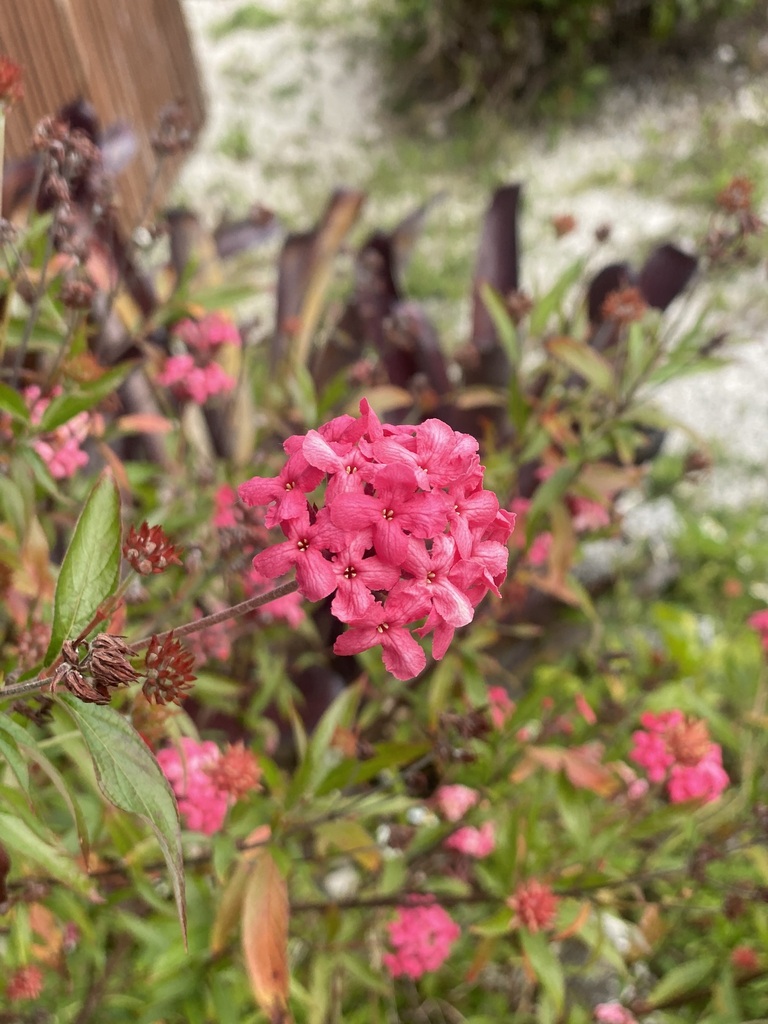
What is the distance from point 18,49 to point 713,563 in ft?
9.45

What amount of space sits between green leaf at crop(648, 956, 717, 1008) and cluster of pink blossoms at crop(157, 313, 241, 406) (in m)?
1.54

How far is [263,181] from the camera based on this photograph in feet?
19.0

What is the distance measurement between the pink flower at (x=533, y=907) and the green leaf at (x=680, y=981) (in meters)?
0.47

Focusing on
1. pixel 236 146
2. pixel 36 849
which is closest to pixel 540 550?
pixel 36 849

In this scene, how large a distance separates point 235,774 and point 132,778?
1.98ft

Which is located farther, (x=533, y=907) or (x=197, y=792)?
(x=533, y=907)

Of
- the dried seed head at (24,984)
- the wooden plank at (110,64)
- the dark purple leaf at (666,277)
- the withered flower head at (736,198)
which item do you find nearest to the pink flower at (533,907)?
the dried seed head at (24,984)

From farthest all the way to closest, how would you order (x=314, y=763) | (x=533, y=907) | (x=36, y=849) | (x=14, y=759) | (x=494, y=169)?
1. (x=494, y=169)
2. (x=533, y=907)
3. (x=314, y=763)
4. (x=36, y=849)
5. (x=14, y=759)

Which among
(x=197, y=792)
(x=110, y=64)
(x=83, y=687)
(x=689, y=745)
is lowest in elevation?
→ (x=689, y=745)

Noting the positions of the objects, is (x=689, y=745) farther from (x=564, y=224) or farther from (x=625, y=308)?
(x=564, y=224)

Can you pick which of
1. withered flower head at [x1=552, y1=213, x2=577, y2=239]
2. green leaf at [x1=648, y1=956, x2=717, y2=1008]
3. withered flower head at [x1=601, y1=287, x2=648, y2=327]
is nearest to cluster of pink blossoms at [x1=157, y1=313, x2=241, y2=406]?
withered flower head at [x1=601, y1=287, x2=648, y2=327]

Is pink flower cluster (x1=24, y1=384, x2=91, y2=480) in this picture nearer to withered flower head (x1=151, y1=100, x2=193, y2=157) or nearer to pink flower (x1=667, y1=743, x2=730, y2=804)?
withered flower head (x1=151, y1=100, x2=193, y2=157)

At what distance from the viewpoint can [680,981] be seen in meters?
1.88

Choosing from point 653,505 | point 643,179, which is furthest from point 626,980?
point 643,179
